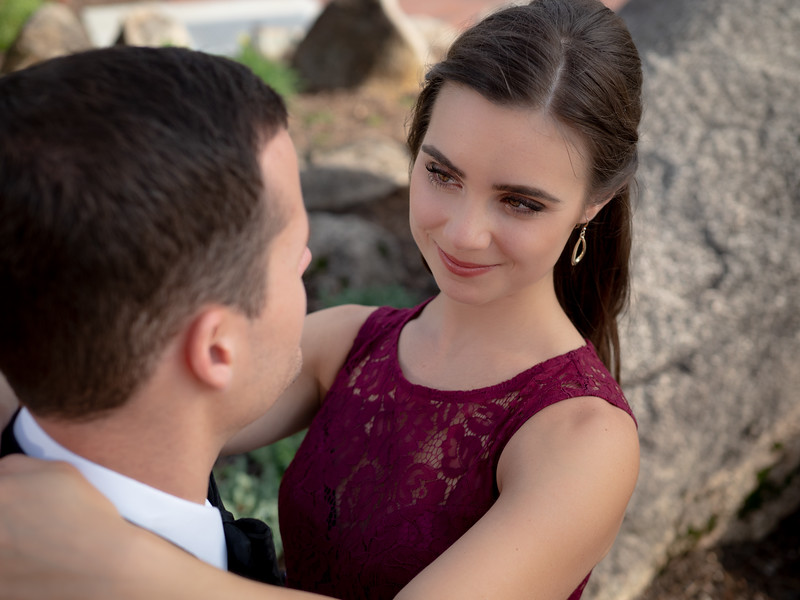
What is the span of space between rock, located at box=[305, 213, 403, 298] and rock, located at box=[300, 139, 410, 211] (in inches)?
30.1

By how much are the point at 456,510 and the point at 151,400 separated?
0.84m

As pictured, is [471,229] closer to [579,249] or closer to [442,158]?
[442,158]

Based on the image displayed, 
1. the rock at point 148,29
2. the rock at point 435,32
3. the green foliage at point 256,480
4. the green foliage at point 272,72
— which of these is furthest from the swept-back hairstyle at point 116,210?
the rock at point 435,32

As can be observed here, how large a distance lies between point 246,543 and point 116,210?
0.66m

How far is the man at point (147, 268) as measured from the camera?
102cm

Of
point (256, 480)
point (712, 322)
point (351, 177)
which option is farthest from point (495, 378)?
point (351, 177)

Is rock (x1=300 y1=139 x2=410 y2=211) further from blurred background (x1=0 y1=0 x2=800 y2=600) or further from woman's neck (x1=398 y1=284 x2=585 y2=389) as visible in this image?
woman's neck (x1=398 y1=284 x2=585 y2=389)

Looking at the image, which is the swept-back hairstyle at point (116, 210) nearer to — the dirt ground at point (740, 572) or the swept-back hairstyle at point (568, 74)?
the swept-back hairstyle at point (568, 74)

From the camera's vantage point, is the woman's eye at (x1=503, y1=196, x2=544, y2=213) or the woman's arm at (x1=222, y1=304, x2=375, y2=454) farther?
the woman's arm at (x1=222, y1=304, x2=375, y2=454)

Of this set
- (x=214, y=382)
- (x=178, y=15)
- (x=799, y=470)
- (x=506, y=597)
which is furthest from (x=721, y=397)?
(x=178, y=15)

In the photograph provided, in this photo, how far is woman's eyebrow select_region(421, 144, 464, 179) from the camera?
1798 millimetres

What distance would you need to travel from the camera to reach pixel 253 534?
57.4 inches

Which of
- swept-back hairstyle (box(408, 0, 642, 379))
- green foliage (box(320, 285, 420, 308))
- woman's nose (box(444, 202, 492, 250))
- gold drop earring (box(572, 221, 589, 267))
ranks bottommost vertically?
green foliage (box(320, 285, 420, 308))

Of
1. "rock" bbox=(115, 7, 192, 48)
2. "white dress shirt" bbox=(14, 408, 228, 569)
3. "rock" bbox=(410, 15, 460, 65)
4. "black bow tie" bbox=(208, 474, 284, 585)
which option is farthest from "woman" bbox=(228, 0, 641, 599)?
"rock" bbox=(410, 15, 460, 65)
